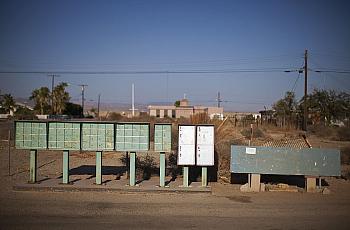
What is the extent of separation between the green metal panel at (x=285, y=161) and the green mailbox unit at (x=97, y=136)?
13.0 feet

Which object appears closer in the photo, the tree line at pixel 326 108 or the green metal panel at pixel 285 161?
the green metal panel at pixel 285 161

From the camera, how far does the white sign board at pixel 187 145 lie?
1215 cm

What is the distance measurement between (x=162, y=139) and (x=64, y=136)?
10.4 feet

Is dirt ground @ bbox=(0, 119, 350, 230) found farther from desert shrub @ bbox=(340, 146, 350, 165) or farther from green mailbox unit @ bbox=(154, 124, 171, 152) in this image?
desert shrub @ bbox=(340, 146, 350, 165)

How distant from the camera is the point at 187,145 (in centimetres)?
1223

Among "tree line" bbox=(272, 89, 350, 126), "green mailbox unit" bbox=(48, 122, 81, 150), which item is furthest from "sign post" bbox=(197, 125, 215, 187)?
"tree line" bbox=(272, 89, 350, 126)

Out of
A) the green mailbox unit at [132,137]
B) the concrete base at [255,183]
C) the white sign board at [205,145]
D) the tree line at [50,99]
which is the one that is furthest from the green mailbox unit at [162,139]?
the tree line at [50,99]

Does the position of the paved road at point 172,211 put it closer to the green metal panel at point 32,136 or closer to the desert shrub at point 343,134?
the green metal panel at point 32,136

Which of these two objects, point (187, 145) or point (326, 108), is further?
point (326, 108)

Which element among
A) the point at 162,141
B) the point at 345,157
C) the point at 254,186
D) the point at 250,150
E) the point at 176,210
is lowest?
the point at 176,210

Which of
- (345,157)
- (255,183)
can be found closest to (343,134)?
(345,157)

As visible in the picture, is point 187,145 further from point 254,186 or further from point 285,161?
point 285,161

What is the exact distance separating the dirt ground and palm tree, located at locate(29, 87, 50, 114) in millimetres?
68439

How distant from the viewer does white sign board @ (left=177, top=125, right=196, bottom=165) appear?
12.1 meters
